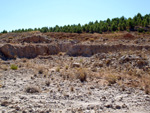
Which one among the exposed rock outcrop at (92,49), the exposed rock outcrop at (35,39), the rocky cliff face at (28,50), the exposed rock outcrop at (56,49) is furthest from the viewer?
the exposed rock outcrop at (35,39)

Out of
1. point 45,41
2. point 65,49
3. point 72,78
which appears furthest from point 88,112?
point 45,41

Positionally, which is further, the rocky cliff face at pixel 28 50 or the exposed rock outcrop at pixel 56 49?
the exposed rock outcrop at pixel 56 49

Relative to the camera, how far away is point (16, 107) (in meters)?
5.96

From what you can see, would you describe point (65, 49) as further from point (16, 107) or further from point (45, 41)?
point (16, 107)

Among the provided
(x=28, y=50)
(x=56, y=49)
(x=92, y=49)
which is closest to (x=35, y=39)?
(x=56, y=49)

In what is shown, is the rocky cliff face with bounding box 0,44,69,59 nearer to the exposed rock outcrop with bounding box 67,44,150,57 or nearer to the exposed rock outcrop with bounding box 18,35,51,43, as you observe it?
the exposed rock outcrop with bounding box 67,44,150,57

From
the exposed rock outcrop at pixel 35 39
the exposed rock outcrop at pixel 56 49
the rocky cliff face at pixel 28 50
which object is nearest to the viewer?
the rocky cliff face at pixel 28 50

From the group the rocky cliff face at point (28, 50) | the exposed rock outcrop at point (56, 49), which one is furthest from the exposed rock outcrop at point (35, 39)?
the rocky cliff face at point (28, 50)

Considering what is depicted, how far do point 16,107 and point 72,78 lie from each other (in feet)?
19.0

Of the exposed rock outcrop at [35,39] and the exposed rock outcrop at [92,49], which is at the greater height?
the exposed rock outcrop at [35,39]

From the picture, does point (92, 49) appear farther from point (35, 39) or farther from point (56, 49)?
point (35, 39)

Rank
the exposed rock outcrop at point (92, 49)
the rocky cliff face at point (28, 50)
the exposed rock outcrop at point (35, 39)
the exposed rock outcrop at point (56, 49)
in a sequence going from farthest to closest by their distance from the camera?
the exposed rock outcrop at point (35, 39) < the exposed rock outcrop at point (92, 49) < the exposed rock outcrop at point (56, 49) < the rocky cliff face at point (28, 50)

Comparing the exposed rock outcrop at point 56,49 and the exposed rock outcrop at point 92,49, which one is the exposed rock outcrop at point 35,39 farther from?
the exposed rock outcrop at point 92,49

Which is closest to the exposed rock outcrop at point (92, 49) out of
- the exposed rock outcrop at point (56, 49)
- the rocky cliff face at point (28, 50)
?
the exposed rock outcrop at point (56, 49)
